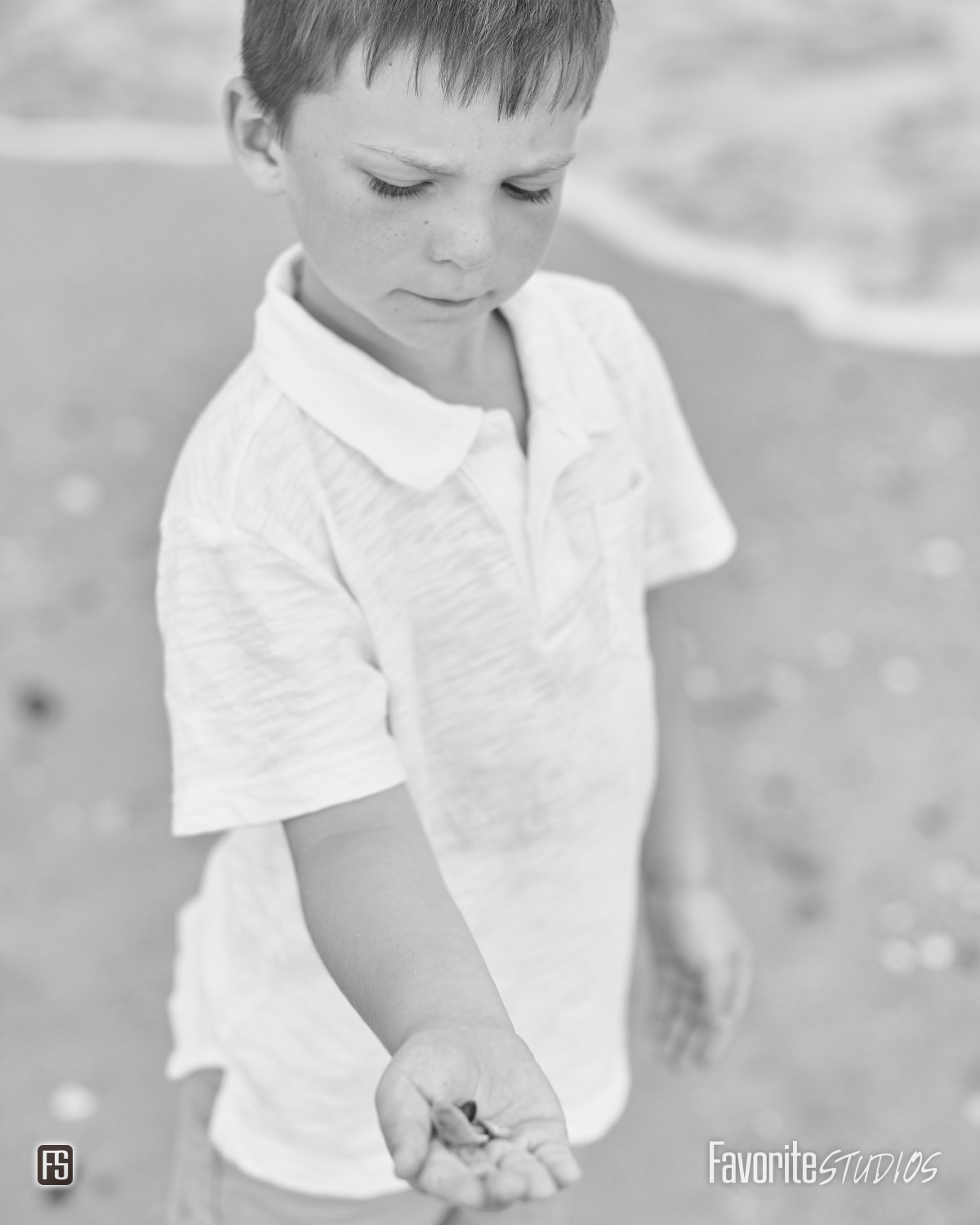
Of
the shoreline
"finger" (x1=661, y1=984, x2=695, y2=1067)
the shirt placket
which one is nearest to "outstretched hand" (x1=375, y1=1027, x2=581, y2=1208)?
the shirt placket

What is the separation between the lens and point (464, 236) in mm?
1031

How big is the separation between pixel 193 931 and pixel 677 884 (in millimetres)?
533

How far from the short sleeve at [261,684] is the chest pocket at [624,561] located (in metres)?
0.27

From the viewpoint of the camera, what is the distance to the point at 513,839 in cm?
137

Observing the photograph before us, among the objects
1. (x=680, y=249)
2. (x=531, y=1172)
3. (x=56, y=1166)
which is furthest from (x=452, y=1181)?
(x=680, y=249)

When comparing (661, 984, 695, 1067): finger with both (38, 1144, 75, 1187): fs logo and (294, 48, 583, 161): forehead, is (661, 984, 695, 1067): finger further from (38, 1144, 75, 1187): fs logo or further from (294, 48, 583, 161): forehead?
(294, 48, 583, 161): forehead

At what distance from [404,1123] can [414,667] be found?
0.44 metres

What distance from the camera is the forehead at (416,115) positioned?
3.21ft

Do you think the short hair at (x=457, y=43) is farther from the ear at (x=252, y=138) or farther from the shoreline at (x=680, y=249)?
the shoreline at (x=680, y=249)

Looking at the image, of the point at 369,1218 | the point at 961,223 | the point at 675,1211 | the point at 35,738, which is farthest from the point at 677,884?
the point at 961,223

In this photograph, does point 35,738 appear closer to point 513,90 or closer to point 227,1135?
point 227,1135

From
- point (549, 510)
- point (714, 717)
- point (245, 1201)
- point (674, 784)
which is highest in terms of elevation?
point (549, 510)

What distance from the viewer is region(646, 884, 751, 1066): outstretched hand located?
1.67m

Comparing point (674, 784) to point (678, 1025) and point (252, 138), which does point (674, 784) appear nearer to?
point (678, 1025)
